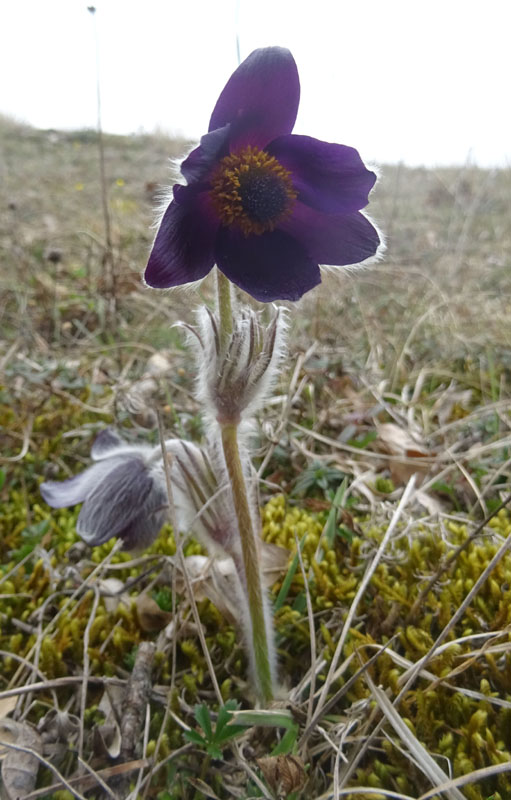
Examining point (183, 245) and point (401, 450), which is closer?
point (183, 245)

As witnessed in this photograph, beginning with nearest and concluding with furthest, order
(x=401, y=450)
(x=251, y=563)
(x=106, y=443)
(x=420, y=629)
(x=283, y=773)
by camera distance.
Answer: (x=283, y=773) → (x=251, y=563) → (x=420, y=629) → (x=106, y=443) → (x=401, y=450)

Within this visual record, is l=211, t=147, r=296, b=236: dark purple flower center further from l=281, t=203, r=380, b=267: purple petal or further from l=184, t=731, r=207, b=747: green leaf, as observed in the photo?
l=184, t=731, r=207, b=747: green leaf

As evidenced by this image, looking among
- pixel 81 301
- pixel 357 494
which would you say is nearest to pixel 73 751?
pixel 357 494

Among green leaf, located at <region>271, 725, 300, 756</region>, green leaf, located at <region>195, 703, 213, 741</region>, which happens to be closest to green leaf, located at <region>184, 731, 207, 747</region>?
green leaf, located at <region>195, 703, 213, 741</region>

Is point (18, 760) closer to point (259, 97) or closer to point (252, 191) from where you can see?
point (252, 191)

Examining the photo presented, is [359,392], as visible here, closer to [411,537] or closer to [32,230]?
[411,537]

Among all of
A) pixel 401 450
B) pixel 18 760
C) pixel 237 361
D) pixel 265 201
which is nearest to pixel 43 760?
pixel 18 760
